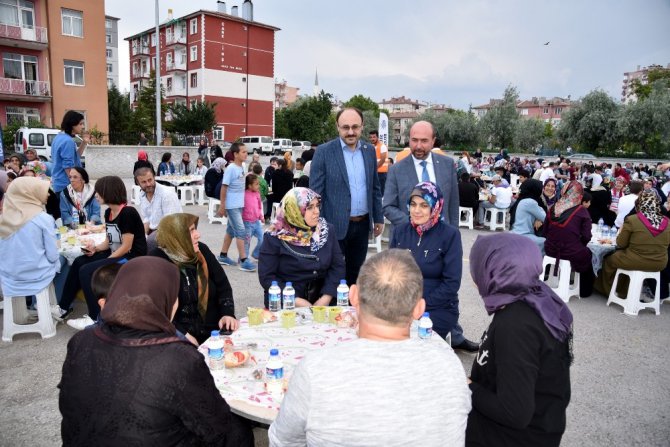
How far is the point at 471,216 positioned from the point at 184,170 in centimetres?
914

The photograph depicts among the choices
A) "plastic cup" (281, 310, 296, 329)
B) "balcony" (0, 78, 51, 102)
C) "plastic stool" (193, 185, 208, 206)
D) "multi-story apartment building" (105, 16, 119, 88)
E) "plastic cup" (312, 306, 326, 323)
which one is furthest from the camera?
"multi-story apartment building" (105, 16, 119, 88)

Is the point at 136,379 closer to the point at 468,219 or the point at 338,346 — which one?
the point at 338,346

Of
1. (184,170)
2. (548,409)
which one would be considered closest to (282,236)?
(548,409)

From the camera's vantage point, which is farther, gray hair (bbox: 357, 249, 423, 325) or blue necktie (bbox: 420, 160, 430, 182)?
blue necktie (bbox: 420, 160, 430, 182)

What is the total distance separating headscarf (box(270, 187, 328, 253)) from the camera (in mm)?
3748

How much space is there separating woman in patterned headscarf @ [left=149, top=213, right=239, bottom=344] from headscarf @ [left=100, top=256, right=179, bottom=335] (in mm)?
1484

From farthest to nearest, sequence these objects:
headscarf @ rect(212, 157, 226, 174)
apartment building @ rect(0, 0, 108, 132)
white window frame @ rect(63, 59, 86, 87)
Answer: white window frame @ rect(63, 59, 86, 87)
apartment building @ rect(0, 0, 108, 132)
headscarf @ rect(212, 157, 226, 174)

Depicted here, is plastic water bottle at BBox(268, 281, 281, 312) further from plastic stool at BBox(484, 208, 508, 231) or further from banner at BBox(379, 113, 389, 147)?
banner at BBox(379, 113, 389, 147)

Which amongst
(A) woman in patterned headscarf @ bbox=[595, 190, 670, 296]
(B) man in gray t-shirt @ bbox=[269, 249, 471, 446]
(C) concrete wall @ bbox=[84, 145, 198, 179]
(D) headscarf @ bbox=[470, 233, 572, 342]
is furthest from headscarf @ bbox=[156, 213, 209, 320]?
(C) concrete wall @ bbox=[84, 145, 198, 179]

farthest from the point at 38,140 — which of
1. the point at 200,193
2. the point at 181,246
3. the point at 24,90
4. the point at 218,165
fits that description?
the point at 181,246

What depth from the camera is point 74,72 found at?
25.7 metres

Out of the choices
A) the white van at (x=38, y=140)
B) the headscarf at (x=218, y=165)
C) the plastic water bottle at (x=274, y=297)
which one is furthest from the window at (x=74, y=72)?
Result: the plastic water bottle at (x=274, y=297)

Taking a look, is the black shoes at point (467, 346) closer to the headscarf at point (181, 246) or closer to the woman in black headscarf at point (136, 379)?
the headscarf at point (181, 246)

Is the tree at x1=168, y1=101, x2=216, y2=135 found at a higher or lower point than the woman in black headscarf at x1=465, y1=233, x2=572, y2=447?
higher
